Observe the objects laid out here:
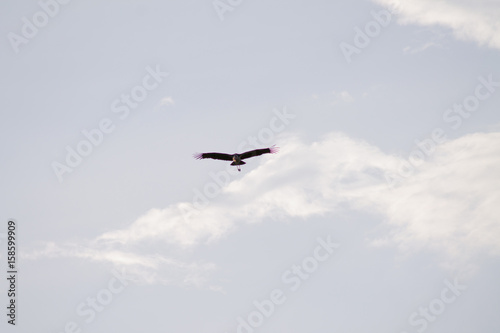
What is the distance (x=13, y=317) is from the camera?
8494 cm

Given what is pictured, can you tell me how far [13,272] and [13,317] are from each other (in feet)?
15.8

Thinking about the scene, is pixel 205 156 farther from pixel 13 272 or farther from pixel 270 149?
pixel 13 272

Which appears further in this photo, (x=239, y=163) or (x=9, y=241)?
(x=9, y=241)

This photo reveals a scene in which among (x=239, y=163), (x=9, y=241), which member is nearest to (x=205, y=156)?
(x=239, y=163)

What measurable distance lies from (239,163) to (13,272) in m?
28.1

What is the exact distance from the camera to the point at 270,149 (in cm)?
7831

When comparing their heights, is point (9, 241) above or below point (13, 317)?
above

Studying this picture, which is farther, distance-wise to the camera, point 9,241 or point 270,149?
point 9,241

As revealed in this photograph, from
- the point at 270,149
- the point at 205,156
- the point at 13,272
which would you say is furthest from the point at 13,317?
the point at 270,149

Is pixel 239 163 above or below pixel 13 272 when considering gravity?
below

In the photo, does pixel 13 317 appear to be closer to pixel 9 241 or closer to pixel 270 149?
pixel 9 241

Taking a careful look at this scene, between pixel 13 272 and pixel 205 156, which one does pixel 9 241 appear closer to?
pixel 13 272

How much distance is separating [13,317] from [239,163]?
2960 cm

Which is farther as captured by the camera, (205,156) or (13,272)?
(13,272)
